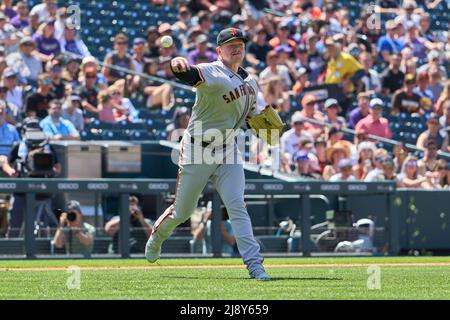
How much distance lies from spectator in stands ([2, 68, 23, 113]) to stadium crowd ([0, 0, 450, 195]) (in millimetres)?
21

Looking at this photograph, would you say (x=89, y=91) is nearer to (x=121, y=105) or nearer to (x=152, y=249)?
(x=121, y=105)

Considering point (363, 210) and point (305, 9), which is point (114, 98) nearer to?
point (363, 210)

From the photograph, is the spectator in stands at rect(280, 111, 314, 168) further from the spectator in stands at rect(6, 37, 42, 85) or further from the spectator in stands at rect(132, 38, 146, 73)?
the spectator in stands at rect(6, 37, 42, 85)

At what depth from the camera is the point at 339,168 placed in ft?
56.1

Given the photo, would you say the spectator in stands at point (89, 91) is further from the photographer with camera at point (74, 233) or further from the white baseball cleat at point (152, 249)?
the white baseball cleat at point (152, 249)

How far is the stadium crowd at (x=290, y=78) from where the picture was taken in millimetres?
17141

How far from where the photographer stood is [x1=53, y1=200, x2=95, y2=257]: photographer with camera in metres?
14.6

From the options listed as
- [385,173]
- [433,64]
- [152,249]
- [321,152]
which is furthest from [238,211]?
[433,64]

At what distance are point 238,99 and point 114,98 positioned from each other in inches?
351

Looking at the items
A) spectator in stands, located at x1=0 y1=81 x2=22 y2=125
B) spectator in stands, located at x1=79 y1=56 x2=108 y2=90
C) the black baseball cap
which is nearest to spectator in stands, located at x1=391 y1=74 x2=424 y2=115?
spectator in stands, located at x1=79 y1=56 x2=108 y2=90

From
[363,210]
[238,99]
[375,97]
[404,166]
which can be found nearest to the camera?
[238,99]

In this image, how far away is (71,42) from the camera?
63.1 ft

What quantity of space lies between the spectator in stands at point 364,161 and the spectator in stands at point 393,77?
3869mm
